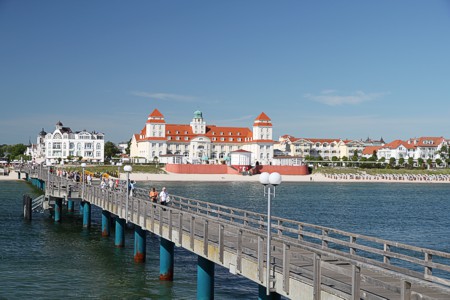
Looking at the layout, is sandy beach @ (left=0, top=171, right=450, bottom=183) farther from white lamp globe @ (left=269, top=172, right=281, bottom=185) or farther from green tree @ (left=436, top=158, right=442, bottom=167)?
white lamp globe @ (left=269, top=172, right=281, bottom=185)

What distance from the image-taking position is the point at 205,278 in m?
17.7

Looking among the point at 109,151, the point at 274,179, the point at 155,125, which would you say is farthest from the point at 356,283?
the point at 109,151

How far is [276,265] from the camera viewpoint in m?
13.0

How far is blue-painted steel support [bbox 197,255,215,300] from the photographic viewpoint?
17.6 m

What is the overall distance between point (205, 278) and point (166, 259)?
4543 mm

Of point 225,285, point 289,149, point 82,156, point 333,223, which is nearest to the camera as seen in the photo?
point 225,285

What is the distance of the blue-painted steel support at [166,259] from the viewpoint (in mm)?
21594

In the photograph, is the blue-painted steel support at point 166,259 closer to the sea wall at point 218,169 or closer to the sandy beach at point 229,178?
the sandy beach at point 229,178

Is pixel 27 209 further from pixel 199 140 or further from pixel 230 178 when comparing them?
pixel 199 140

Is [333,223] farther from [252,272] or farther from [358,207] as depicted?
[252,272]

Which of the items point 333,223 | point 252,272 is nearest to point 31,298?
point 252,272

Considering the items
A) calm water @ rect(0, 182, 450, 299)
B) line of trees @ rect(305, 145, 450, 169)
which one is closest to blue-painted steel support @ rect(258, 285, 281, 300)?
calm water @ rect(0, 182, 450, 299)

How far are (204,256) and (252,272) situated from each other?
126 inches

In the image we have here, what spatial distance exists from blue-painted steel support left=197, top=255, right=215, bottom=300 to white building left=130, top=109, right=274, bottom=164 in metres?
126
